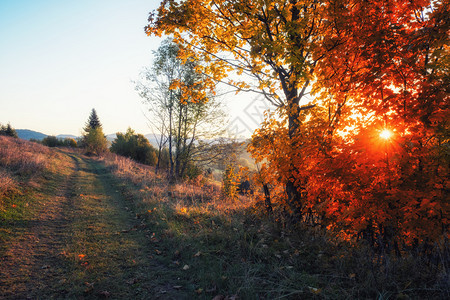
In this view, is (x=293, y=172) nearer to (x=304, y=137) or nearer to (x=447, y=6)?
Answer: (x=304, y=137)

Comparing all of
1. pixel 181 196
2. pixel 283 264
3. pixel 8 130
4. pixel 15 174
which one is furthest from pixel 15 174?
pixel 8 130

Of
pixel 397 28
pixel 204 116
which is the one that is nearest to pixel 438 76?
pixel 397 28

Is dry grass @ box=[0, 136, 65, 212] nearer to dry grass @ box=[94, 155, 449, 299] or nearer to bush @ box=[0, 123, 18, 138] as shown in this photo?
dry grass @ box=[94, 155, 449, 299]

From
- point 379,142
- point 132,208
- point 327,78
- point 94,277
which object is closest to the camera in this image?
point 94,277

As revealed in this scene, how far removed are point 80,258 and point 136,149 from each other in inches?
1264

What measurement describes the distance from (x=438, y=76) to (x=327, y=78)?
5.63ft

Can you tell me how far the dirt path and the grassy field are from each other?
0.02 meters

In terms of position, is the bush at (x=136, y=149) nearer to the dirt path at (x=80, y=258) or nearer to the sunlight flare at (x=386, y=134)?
the dirt path at (x=80, y=258)

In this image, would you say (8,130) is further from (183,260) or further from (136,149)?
(183,260)

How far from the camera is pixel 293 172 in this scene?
4961mm

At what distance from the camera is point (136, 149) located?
33844mm

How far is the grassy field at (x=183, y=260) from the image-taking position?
2928mm

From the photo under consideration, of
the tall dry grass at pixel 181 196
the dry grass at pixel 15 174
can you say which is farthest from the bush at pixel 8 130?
the dry grass at pixel 15 174

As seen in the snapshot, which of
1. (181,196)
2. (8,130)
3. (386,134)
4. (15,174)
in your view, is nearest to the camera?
(386,134)
